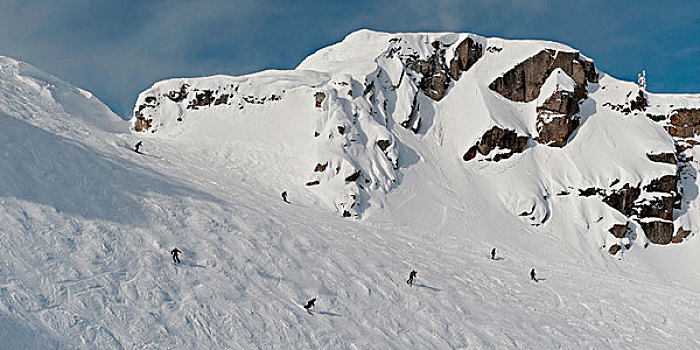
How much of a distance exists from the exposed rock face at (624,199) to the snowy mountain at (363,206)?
25 centimetres

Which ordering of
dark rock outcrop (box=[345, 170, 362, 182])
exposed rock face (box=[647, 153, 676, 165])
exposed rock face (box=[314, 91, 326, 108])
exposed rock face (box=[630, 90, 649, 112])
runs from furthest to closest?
1. exposed rock face (box=[630, 90, 649, 112])
2. exposed rock face (box=[647, 153, 676, 165])
3. exposed rock face (box=[314, 91, 326, 108])
4. dark rock outcrop (box=[345, 170, 362, 182])

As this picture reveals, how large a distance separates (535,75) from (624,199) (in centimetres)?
1691

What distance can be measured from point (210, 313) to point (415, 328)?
8.28 m

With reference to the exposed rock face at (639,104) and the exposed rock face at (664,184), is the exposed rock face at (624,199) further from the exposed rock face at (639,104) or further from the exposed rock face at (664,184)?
the exposed rock face at (639,104)

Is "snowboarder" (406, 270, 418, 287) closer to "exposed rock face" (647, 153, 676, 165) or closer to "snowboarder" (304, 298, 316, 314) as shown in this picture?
"snowboarder" (304, 298, 316, 314)

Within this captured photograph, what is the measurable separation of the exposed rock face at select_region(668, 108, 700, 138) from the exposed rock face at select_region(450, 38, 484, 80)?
74.5ft

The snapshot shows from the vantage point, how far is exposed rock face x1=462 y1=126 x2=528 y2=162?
47.4 m

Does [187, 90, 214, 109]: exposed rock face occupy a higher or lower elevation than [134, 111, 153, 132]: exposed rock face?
higher

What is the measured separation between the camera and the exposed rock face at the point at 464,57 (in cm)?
5481

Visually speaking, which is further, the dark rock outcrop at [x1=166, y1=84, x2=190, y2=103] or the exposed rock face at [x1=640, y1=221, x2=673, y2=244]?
the dark rock outcrop at [x1=166, y1=84, x2=190, y2=103]

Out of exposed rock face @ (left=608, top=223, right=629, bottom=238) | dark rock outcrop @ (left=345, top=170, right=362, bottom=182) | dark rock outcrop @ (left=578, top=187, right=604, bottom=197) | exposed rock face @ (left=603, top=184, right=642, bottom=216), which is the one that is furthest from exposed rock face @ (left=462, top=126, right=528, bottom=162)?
dark rock outcrop @ (left=345, top=170, right=362, bottom=182)

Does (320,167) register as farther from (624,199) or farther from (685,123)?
(685,123)

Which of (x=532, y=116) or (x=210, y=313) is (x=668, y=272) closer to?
(x=532, y=116)

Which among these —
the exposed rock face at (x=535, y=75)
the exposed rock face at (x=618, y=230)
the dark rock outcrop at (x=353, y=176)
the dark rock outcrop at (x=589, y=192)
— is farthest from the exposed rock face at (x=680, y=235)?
the dark rock outcrop at (x=353, y=176)
